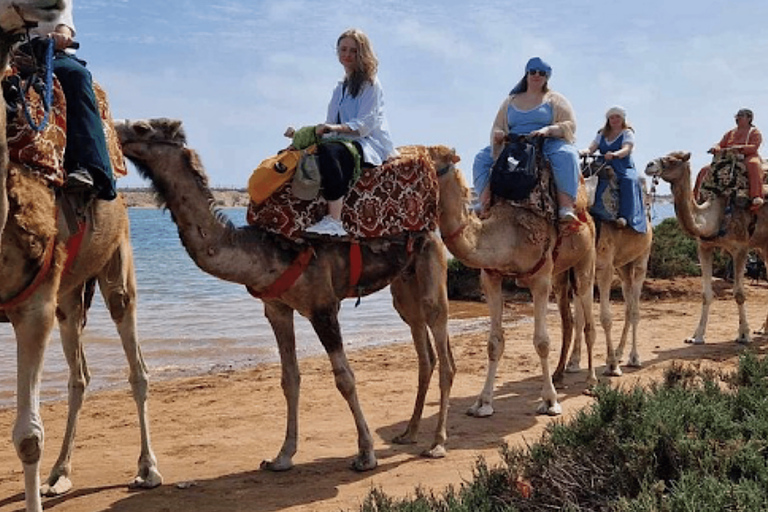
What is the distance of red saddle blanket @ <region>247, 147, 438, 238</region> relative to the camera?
18.9 ft

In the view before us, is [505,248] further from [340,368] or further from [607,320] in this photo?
[607,320]

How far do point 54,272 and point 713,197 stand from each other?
10610 mm

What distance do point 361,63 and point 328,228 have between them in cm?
138

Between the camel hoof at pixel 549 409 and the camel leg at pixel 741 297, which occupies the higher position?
the camel leg at pixel 741 297

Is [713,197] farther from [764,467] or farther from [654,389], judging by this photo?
[764,467]

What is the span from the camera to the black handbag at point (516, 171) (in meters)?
7.68

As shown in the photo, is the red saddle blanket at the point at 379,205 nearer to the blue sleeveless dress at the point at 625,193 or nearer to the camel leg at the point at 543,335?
the camel leg at the point at 543,335

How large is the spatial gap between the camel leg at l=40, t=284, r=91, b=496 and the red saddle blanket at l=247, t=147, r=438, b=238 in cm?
147

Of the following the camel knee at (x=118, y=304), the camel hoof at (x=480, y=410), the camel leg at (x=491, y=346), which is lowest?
the camel hoof at (x=480, y=410)

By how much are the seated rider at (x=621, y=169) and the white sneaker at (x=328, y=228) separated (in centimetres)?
515

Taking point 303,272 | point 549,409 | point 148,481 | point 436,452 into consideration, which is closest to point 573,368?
point 549,409

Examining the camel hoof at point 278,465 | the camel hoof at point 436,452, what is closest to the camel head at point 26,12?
the camel hoof at point 278,465

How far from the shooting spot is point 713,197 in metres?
12.3

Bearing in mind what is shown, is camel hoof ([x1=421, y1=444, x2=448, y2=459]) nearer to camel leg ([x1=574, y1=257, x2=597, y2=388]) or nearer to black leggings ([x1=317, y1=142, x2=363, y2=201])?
black leggings ([x1=317, y1=142, x2=363, y2=201])
